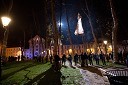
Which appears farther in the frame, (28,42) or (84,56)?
(28,42)

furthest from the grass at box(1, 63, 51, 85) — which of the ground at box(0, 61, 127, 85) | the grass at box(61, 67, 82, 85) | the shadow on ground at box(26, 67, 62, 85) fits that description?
the grass at box(61, 67, 82, 85)

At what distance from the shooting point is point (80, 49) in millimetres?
74250

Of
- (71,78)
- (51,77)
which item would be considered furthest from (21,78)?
(71,78)

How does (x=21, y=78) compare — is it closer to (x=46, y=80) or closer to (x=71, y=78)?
(x=46, y=80)

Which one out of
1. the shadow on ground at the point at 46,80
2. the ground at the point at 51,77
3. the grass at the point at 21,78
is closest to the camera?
the shadow on ground at the point at 46,80

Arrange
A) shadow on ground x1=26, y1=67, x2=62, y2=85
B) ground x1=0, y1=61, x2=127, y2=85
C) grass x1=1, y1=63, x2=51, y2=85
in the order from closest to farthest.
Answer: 1. shadow on ground x1=26, y1=67, x2=62, y2=85
2. ground x1=0, y1=61, x2=127, y2=85
3. grass x1=1, y1=63, x2=51, y2=85

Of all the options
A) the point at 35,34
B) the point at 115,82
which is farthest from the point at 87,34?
the point at 115,82

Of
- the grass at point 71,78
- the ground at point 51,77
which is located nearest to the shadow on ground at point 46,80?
the ground at point 51,77

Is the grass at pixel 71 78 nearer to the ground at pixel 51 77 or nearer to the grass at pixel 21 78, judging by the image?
the ground at pixel 51 77

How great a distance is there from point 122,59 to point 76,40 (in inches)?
1852

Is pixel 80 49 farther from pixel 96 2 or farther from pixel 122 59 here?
pixel 122 59

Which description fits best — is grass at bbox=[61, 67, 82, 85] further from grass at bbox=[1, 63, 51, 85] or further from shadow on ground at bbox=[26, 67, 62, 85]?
grass at bbox=[1, 63, 51, 85]

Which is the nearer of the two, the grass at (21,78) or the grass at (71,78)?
the grass at (71,78)

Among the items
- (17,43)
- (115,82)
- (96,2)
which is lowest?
(115,82)
